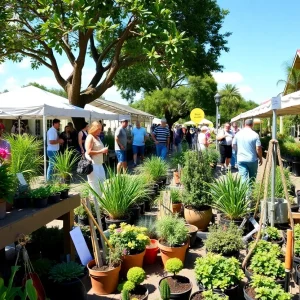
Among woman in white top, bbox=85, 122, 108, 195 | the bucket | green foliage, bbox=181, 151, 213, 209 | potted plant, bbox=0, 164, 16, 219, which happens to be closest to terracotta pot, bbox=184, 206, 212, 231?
green foliage, bbox=181, 151, 213, 209

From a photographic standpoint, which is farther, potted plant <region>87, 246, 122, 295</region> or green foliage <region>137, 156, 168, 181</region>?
green foliage <region>137, 156, 168, 181</region>

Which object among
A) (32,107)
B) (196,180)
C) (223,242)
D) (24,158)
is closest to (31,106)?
(32,107)

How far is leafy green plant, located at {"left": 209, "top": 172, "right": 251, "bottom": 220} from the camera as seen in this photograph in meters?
4.65

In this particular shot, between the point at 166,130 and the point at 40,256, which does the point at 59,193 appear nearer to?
the point at 40,256

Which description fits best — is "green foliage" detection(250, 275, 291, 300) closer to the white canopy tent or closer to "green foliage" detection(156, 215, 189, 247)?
"green foliage" detection(156, 215, 189, 247)

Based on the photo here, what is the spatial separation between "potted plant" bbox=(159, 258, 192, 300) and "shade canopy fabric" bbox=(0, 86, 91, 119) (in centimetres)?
647

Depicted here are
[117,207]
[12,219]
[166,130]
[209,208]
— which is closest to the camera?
[12,219]

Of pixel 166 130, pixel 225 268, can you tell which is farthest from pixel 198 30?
pixel 225 268

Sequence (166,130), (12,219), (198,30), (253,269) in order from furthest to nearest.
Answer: (198,30), (166,130), (253,269), (12,219)

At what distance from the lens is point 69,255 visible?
3715 mm

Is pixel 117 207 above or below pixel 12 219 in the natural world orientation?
below

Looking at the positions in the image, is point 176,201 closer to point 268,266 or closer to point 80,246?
point 80,246

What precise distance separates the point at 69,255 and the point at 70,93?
9.95m

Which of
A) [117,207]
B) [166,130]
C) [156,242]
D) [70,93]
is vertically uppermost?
[70,93]
